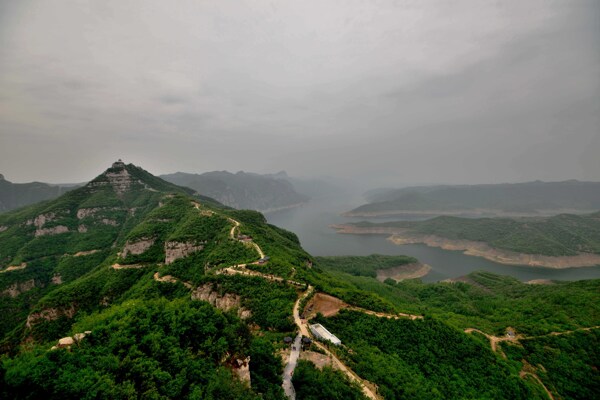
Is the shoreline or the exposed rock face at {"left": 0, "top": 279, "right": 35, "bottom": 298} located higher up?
the exposed rock face at {"left": 0, "top": 279, "right": 35, "bottom": 298}

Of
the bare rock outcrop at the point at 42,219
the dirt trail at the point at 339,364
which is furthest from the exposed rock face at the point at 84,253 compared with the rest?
the dirt trail at the point at 339,364

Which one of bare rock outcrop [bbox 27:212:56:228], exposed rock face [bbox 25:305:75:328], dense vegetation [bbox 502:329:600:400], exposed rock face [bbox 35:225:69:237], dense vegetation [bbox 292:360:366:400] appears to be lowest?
dense vegetation [bbox 502:329:600:400]

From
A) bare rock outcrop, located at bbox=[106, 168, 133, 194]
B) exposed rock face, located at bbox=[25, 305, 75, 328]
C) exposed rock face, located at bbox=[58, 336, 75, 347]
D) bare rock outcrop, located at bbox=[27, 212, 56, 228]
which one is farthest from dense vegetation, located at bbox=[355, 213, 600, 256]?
bare rock outcrop, located at bbox=[27, 212, 56, 228]

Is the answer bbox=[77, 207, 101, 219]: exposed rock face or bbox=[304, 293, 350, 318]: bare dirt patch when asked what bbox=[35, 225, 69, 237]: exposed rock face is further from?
bbox=[304, 293, 350, 318]: bare dirt patch

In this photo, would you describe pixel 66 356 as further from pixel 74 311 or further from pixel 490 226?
pixel 490 226

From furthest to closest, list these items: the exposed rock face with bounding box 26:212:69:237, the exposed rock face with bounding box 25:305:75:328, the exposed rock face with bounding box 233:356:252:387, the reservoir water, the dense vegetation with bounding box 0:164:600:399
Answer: the reservoir water, the exposed rock face with bounding box 26:212:69:237, the exposed rock face with bounding box 25:305:75:328, the exposed rock face with bounding box 233:356:252:387, the dense vegetation with bounding box 0:164:600:399

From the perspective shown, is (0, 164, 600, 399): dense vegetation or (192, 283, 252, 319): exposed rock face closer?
(0, 164, 600, 399): dense vegetation

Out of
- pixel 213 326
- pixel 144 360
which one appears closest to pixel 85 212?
pixel 213 326

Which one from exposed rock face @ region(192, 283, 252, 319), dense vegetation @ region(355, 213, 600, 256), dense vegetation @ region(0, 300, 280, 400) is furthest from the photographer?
dense vegetation @ region(355, 213, 600, 256)

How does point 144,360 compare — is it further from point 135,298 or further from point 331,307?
point 135,298
